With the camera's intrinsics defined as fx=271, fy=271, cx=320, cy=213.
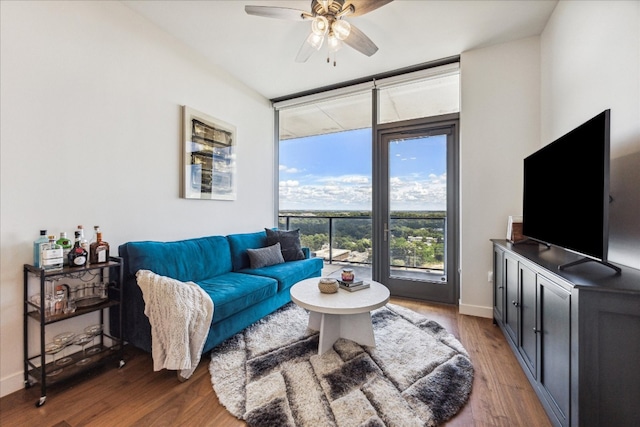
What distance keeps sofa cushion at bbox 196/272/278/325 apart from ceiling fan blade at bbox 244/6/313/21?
2.11 metres

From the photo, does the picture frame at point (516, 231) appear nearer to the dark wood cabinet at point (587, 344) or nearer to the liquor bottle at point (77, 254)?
the dark wood cabinet at point (587, 344)

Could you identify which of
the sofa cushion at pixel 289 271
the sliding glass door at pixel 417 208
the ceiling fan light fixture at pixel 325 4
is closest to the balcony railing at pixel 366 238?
the sliding glass door at pixel 417 208

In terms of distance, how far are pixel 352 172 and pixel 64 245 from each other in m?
3.35

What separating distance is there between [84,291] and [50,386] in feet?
1.96

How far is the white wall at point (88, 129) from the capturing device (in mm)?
1699

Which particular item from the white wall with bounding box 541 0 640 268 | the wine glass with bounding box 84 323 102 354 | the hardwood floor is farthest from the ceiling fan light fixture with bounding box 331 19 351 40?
the wine glass with bounding box 84 323 102 354

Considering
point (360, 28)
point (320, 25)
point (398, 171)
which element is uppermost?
point (360, 28)

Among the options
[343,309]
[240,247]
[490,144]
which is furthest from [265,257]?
[490,144]

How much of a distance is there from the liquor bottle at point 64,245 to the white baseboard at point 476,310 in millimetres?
3560

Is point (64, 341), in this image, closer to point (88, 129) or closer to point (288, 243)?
point (88, 129)

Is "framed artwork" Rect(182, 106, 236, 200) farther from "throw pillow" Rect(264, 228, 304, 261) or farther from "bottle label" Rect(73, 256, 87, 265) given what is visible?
"bottle label" Rect(73, 256, 87, 265)

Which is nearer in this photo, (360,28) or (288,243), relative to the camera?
(360,28)

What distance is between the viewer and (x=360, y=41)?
2.26 meters

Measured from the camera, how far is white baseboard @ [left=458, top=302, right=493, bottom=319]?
287cm
